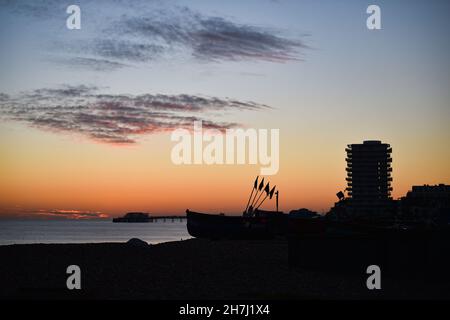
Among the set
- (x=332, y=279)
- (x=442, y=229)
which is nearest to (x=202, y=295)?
(x=332, y=279)

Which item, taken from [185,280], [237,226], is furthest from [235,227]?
[185,280]

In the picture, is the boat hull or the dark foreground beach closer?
the dark foreground beach

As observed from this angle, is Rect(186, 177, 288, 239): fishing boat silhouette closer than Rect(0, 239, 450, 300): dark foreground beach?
No

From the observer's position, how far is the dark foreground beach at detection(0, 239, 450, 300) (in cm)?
2055

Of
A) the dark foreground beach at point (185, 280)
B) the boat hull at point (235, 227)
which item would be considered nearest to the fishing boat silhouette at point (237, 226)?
the boat hull at point (235, 227)

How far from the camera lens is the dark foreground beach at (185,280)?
20.5m

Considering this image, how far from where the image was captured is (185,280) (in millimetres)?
23969

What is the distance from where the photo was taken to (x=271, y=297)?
19297 mm

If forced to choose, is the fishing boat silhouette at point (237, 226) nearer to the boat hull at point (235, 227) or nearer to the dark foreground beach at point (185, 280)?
the boat hull at point (235, 227)

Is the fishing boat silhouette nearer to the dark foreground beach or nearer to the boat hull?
Result: the boat hull

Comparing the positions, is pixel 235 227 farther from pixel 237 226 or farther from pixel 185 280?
pixel 185 280

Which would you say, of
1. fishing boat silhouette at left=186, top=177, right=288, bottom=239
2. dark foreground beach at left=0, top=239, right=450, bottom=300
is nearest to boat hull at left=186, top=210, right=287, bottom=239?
fishing boat silhouette at left=186, top=177, right=288, bottom=239
